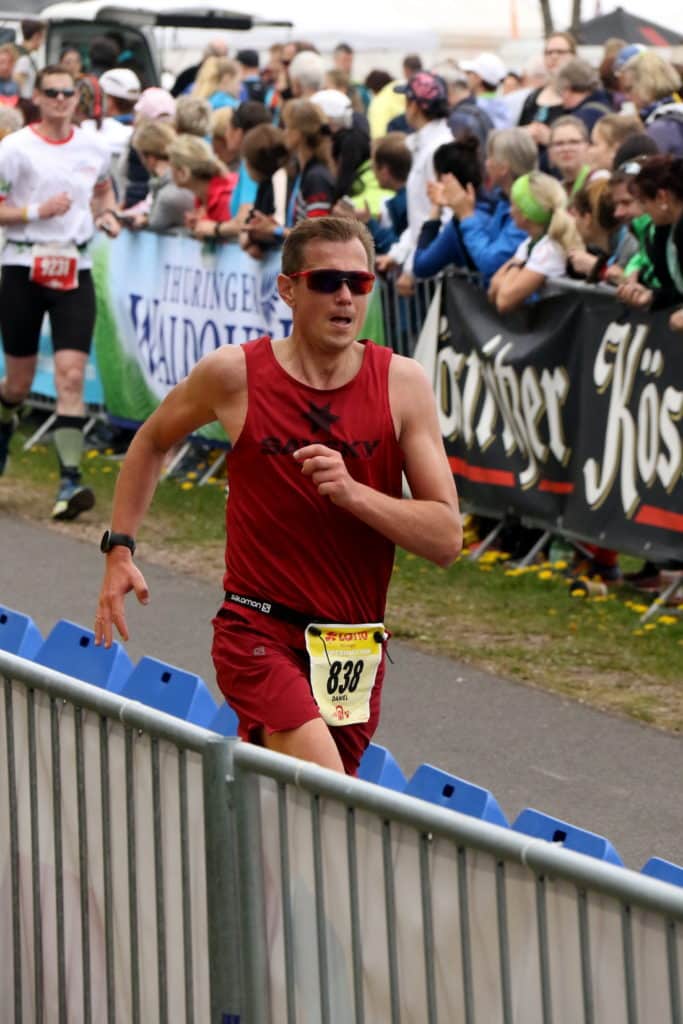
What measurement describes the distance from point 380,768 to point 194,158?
841 cm

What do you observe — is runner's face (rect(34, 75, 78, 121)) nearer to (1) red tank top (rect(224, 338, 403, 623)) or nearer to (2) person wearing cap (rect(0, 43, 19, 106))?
(1) red tank top (rect(224, 338, 403, 623))

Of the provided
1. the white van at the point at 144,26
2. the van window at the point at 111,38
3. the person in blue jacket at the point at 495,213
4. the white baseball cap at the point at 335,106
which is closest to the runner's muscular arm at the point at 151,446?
the person in blue jacket at the point at 495,213

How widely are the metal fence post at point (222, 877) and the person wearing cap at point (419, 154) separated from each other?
761cm

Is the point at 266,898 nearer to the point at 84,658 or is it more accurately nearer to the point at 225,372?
the point at 225,372

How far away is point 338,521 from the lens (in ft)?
16.0

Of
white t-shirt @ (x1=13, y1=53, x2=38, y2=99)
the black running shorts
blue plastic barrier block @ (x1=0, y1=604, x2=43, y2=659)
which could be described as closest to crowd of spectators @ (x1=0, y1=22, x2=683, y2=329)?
the black running shorts

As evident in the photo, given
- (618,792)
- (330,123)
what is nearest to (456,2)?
(330,123)

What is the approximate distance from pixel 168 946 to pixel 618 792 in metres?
3.53


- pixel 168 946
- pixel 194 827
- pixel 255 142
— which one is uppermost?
pixel 255 142

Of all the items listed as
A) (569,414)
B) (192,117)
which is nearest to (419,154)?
(569,414)

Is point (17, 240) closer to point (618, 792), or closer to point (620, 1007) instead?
point (618, 792)

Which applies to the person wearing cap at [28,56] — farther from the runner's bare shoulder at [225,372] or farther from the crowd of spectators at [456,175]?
the runner's bare shoulder at [225,372]

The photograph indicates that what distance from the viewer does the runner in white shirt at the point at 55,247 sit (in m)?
11.3

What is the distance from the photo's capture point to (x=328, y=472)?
452cm
